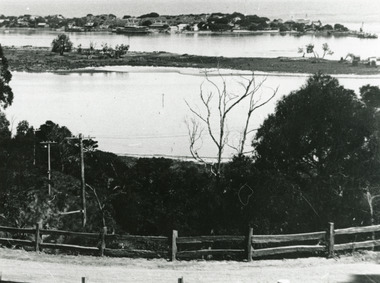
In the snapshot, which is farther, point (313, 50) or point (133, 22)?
point (133, 22)

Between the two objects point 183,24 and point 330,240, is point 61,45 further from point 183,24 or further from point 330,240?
point 330,240

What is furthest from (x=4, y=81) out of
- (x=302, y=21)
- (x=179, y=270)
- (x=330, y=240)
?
(x=330, y=240)

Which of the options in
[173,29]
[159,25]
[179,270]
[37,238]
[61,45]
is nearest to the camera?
[179,270]

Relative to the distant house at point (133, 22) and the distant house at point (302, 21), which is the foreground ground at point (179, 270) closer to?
the distant house at point (302, 21)

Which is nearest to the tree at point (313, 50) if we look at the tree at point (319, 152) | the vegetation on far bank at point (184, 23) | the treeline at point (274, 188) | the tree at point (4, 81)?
the vegetation on far bank at point (184, 23)

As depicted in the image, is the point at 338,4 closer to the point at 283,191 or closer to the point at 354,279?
the point at 283,191

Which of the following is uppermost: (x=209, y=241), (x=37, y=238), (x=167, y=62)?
(x=167, y=62)
